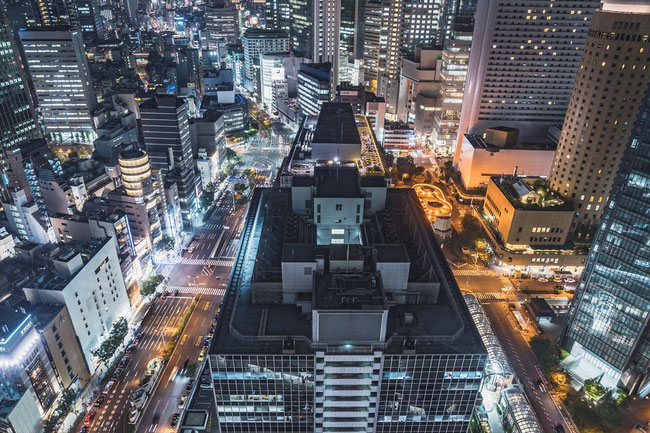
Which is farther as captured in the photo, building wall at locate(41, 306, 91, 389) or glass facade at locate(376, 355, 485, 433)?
building wall at locate(41, 306, 91, 389)

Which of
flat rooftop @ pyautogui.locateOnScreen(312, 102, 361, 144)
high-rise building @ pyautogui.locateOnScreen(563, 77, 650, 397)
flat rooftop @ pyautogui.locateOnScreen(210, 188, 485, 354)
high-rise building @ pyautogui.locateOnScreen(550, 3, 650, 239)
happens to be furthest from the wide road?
flat rooftop @ pyautogui.locateOnScreen(312, 102, 361, 144)

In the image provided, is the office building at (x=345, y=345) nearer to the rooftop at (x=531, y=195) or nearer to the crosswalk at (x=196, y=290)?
the crosswalk at (x=196, y=290)

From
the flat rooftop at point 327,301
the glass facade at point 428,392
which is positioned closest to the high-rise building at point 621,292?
the flat rooftop at point 327,301

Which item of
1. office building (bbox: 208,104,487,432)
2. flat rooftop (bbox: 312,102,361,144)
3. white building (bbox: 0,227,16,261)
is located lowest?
white building (bbox: 0,227,16,261)

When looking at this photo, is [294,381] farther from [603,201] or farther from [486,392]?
[603,201]

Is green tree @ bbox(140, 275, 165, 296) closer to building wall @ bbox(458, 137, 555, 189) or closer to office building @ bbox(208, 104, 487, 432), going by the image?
office building @ bbox(208, 104, 487, 432)
